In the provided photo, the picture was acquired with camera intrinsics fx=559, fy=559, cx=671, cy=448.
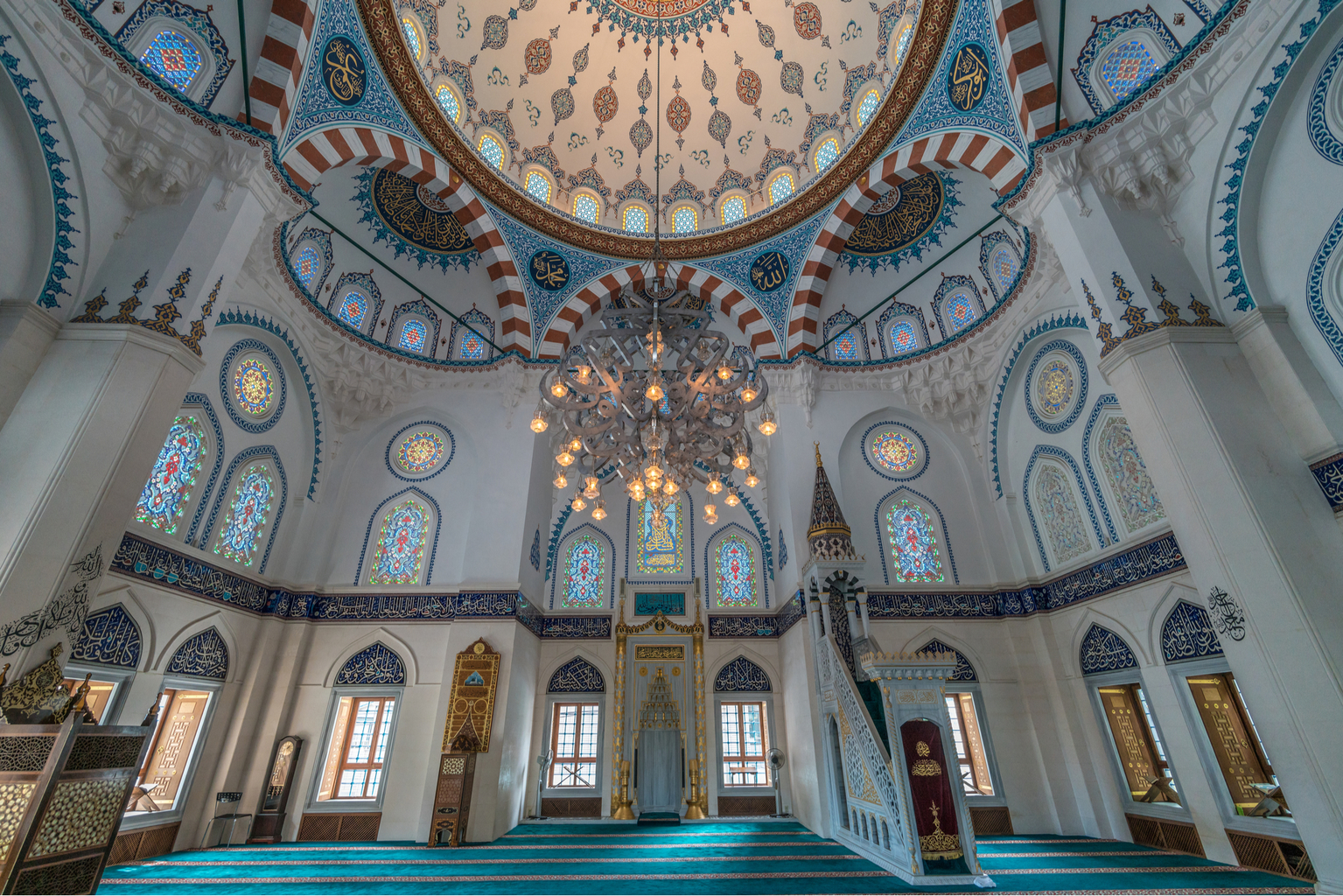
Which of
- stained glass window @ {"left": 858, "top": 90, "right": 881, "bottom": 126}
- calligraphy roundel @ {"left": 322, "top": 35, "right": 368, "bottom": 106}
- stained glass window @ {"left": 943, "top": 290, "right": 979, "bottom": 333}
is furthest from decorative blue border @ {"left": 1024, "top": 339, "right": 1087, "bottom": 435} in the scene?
calligraphy roundel @ {"left": 322, "top": 35, "right": 368, "bottom": 106}

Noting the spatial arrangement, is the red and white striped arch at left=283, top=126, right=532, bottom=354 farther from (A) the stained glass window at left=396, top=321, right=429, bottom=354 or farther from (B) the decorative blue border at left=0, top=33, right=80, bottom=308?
(B) the decorative blue border at left=0, top=33, right=80, bottom=308

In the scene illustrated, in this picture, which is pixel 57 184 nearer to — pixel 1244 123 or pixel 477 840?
pixel 477 840

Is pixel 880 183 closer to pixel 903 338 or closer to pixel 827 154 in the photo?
pixel 827 154

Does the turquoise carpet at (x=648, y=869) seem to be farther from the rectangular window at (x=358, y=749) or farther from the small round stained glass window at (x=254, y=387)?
the small round stained glass window at (x=254, y=387)

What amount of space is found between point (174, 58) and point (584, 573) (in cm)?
705

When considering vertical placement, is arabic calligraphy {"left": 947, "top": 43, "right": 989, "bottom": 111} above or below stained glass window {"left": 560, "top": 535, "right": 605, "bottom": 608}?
above

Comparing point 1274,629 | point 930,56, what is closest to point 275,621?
point 1274,629

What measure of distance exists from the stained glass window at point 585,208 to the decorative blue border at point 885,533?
242 inches

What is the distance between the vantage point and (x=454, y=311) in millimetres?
8461

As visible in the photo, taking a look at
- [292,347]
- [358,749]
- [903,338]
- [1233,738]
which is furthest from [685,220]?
[1233,738]

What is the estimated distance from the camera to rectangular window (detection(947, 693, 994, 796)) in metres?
6.20

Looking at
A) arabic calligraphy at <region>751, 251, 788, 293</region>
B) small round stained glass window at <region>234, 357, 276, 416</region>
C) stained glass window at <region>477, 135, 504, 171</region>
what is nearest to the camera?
small round stained glass window at <region>234, 357, 276, 416</region>

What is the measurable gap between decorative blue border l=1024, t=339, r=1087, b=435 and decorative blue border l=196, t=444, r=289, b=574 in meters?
9.18

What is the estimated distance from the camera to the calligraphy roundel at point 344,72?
5.69 m
